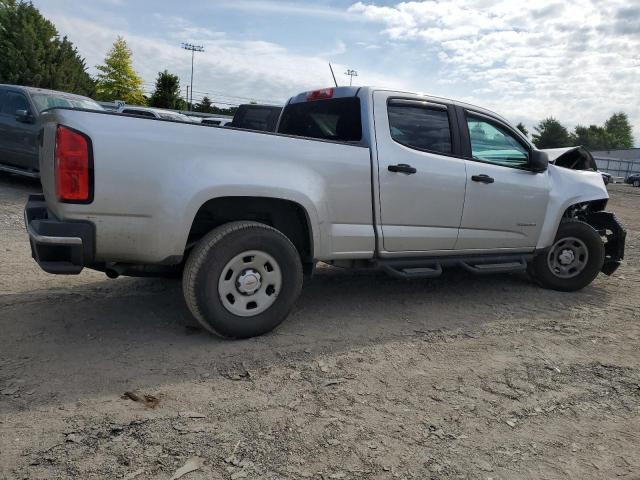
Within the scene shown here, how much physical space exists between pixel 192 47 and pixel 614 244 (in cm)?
7741

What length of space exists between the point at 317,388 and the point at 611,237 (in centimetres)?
469

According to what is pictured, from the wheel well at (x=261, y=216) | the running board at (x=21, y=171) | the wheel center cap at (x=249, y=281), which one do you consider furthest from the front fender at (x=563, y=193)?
the running board at (x=21, y=171)

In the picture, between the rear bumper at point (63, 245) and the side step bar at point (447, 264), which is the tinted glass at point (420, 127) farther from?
the rear bumper at point (63, 245)

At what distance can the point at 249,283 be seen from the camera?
12.4 ft

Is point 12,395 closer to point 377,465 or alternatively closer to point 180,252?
point 180,252

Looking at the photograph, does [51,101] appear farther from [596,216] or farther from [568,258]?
[596,216]

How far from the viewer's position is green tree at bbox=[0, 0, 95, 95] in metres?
30.9

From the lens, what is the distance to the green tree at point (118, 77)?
4969 cm

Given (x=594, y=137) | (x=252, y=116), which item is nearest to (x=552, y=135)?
(x=594, y=137)

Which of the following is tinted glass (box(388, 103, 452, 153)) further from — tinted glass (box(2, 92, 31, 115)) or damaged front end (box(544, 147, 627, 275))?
tinted glass (box(2, 92, 31, 115))

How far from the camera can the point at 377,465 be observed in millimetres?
2504

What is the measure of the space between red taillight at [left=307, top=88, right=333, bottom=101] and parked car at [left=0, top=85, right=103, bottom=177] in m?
5.88

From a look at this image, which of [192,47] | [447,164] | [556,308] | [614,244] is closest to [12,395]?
[447,164]

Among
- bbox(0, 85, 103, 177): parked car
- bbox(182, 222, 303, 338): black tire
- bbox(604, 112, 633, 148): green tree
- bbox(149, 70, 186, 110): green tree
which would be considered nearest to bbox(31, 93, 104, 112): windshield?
bbox(0, 85, 103, 177): parked car
